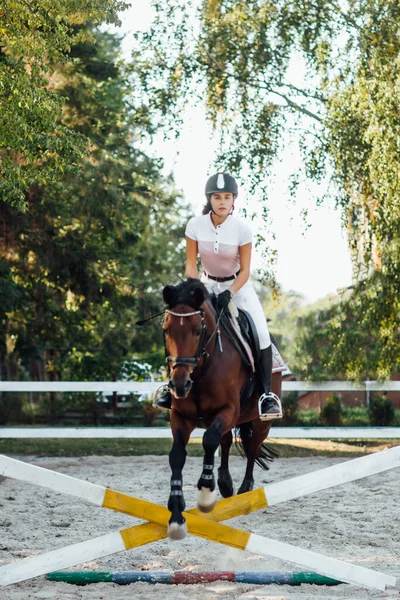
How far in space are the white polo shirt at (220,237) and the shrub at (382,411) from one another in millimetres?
11133

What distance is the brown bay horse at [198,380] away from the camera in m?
5.00

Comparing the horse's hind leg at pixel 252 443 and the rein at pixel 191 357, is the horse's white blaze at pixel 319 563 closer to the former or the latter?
the rein at pixel 191 357

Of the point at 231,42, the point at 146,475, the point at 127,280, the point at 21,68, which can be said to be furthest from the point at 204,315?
the point at 127,280

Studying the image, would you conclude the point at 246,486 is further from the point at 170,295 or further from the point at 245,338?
the point at 170,295

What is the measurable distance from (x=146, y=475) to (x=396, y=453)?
7.14 meters

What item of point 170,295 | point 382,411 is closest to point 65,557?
point 170,295

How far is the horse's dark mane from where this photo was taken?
5.17m

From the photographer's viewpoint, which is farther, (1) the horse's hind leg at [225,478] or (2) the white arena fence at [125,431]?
(2) the white arena fence at [125,431]

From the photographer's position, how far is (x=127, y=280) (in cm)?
2025

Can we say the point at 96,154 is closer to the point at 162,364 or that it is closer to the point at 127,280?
the point at 127,280

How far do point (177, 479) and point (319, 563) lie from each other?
3.35ft

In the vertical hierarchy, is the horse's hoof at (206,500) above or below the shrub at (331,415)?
above

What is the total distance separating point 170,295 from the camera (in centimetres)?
516

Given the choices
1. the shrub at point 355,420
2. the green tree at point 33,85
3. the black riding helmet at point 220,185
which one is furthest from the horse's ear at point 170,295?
the shrub at point 355,420
